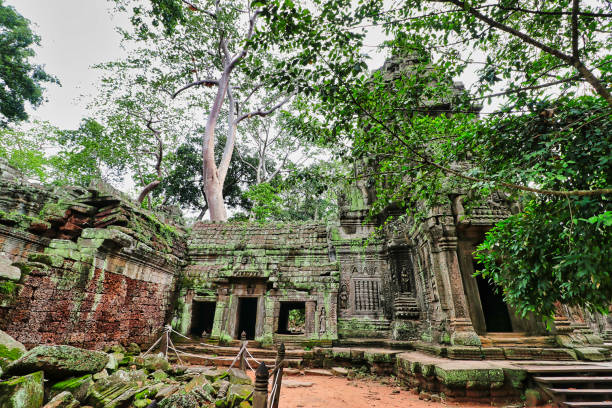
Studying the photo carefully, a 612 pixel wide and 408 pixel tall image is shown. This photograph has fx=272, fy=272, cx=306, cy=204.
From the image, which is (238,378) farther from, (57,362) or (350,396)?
(57,362)

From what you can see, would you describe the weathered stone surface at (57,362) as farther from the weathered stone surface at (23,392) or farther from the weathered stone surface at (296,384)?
the weathered stone surface at (296,384)

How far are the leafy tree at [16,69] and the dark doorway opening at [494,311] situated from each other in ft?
88.5

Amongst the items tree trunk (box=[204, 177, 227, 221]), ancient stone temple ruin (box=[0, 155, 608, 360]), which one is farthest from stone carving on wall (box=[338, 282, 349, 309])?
tree trunk (box=[204, 177, 227, 221])

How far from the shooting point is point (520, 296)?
320 centimetres

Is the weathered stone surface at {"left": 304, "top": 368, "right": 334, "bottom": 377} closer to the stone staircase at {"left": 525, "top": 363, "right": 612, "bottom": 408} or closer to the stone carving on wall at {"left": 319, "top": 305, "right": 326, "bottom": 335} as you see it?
the stone carving on wall at {"left": 319, "top": 305, "right": 326, "bottom": 335}

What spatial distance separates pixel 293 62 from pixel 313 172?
1892 millimetres

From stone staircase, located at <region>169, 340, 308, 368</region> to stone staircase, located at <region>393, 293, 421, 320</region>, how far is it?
2.95 metres

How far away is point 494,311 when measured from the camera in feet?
26.7

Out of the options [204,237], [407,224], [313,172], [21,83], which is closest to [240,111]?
[204,237]

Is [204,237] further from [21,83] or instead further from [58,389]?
[21,83]

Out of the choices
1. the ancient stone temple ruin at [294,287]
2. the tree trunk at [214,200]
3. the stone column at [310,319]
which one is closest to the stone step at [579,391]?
the ancient stone temple ruin at [294,287]

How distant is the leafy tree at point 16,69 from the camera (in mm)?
16797

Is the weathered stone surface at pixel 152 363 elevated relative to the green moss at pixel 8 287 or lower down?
lower down

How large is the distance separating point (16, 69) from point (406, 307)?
25729 millimetres
